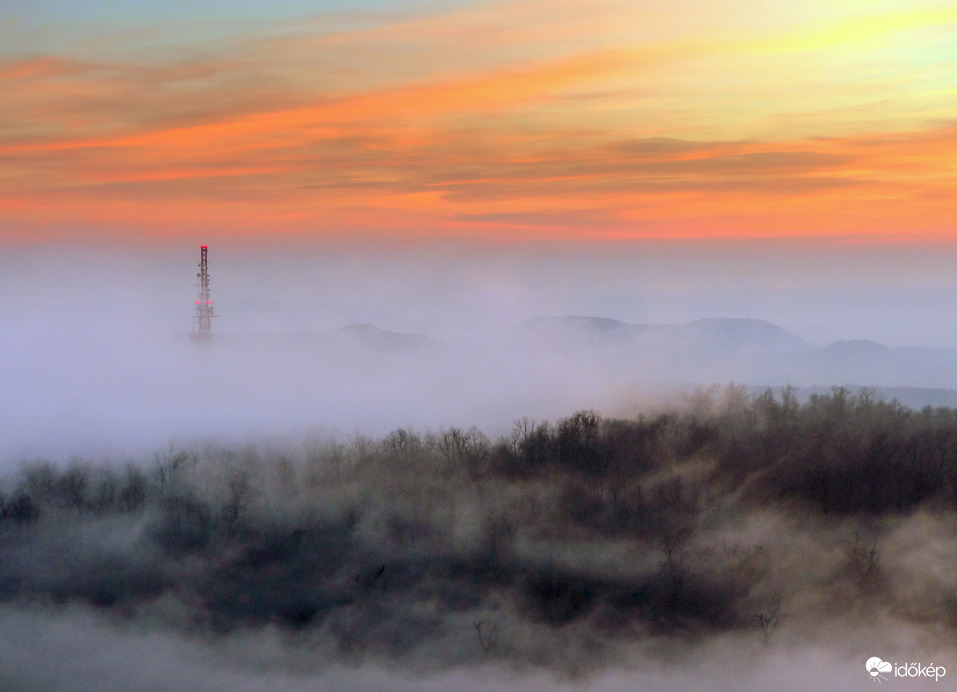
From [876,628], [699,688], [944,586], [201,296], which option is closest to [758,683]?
[699,688]

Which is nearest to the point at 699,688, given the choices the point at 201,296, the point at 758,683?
the point at 758,683

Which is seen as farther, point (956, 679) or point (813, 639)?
point (813, 639)

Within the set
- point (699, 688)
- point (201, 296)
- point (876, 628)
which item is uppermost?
point (201, 296)

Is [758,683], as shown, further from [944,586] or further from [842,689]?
[944,586]

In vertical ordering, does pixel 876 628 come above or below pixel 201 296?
below

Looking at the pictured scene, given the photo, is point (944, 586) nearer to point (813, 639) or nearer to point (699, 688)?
point (813, 639)

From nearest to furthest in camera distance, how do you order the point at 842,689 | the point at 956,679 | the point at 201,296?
the point at 201,296
the point at 956,679
the point at 842,689

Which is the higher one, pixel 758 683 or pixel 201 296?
pixel 201 296

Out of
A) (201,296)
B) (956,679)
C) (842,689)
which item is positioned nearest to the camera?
(201,296)

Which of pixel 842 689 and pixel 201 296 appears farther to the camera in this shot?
pixel 842 689

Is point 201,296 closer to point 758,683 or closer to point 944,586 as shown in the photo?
point 758,683
